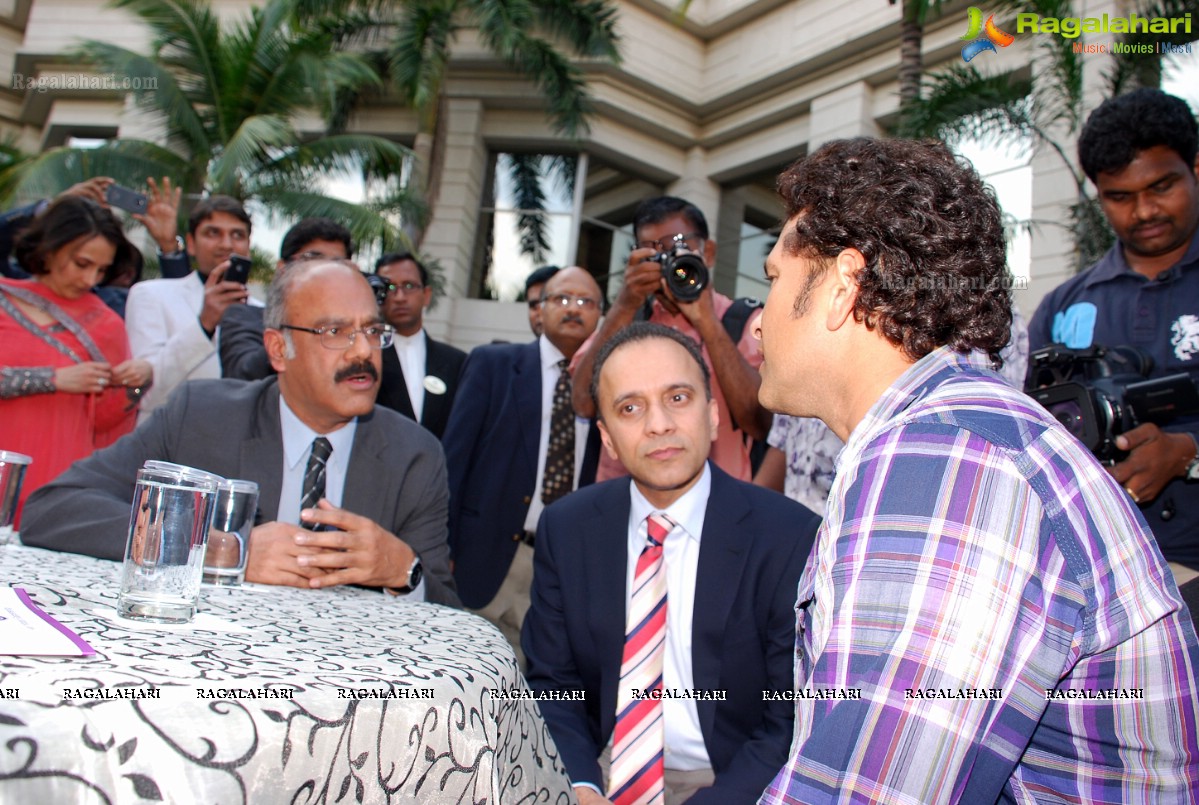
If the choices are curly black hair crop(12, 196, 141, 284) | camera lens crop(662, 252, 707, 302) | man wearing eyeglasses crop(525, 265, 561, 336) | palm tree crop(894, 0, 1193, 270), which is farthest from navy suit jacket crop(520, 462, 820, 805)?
palm tree crop(894, 0, 1193, 270)

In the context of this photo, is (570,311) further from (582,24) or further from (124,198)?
(582,24)

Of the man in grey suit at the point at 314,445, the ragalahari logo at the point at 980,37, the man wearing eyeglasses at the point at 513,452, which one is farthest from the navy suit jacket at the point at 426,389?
the ragalahari logo at the point at 980,37

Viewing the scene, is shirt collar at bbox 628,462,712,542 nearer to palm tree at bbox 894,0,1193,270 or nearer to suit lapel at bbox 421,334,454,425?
suit lapel at bbox 421,334,454,425

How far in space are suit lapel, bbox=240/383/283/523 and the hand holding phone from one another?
2.09 meters

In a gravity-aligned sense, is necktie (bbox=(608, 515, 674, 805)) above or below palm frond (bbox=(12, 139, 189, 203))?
below

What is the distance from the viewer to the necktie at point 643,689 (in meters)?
1.86

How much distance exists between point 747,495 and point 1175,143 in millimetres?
1861

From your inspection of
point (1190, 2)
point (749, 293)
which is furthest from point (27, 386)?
point (749, 293)

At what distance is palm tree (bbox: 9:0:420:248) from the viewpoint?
10758mm

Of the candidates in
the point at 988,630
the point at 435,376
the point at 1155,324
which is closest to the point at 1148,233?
the point at 1155,324

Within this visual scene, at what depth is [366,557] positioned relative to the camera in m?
1.78

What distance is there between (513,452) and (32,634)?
2891 millimetres

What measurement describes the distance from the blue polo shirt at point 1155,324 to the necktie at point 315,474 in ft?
7.21

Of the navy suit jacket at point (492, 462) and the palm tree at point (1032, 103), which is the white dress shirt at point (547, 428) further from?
the palm tree at point (1032, 103)
